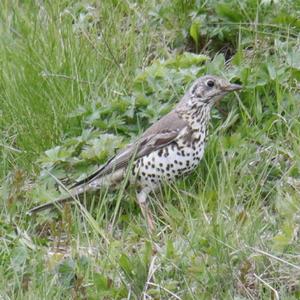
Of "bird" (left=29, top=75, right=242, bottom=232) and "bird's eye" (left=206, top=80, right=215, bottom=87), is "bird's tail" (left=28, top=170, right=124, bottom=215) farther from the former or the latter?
"bird's eye" (left=206, top=80, right=215, bottom=87)

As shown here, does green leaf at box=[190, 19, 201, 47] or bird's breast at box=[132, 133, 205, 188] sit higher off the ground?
green leaf at box=[190, 19, 201, 47]

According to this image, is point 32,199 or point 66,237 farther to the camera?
point 32,199

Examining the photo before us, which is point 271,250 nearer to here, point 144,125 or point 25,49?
point 144,125

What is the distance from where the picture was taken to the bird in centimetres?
729

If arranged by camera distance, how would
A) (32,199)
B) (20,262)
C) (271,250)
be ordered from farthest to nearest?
(32,199) < (20,262) < (271,250)

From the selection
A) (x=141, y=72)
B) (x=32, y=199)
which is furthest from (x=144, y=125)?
(x=32, y=199)

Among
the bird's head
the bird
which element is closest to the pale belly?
the bird

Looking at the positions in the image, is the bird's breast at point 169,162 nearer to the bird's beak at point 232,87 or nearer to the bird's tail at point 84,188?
the bird's tail at point 84,188

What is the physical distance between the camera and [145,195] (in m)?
7.34

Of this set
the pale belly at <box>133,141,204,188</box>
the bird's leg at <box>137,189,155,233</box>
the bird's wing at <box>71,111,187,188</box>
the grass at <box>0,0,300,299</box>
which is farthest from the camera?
the bird's wing at <box>71,111,187,188</box>

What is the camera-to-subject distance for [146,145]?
7.45 meters

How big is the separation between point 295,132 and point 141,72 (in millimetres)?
1260

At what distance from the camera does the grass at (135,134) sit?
19.8 feet

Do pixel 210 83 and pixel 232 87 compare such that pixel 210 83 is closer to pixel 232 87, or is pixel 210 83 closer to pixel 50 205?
pixel 232 87
